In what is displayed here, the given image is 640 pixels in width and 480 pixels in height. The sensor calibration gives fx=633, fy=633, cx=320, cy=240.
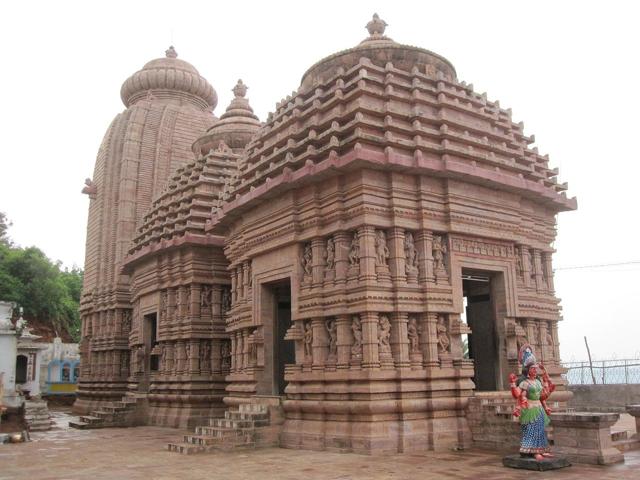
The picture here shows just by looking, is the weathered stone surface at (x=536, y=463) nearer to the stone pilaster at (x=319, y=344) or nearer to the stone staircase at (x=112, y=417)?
the stone pilaster at (x=319, y=344)

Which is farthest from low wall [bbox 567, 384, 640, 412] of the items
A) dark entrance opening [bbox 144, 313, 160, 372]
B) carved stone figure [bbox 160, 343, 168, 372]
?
dark entrance opening [bbox 144, 313, 160, 372]

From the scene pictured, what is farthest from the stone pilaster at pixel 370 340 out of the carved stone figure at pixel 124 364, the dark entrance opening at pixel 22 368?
the dark entrance opening at pixel 22 368

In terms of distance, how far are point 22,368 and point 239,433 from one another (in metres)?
33.0

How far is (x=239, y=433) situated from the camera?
13.1 m

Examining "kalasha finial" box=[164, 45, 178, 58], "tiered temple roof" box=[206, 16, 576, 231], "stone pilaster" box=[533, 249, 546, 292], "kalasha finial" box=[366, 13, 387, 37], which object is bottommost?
"stone pilaster" box=[533, 249, 546, 292]

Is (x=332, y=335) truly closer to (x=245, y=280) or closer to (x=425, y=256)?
(x=425, y=256)

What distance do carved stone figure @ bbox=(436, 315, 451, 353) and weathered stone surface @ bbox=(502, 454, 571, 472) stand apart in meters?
3.17

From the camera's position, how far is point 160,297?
70.0ft

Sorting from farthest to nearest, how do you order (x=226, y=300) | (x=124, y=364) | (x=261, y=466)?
(x=124, y=364), (x=226, y=300), (x=261, y=466)

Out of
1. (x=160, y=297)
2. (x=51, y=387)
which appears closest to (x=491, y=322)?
(x=160, y=297)

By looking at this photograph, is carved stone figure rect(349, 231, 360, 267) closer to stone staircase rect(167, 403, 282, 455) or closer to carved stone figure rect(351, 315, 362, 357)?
carved stone figure rect(351, 315, 362, 357)

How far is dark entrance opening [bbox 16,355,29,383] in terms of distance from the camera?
1590 inches

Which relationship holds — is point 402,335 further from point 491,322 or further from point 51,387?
point 51,387

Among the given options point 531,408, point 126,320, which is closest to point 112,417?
point 126,320
